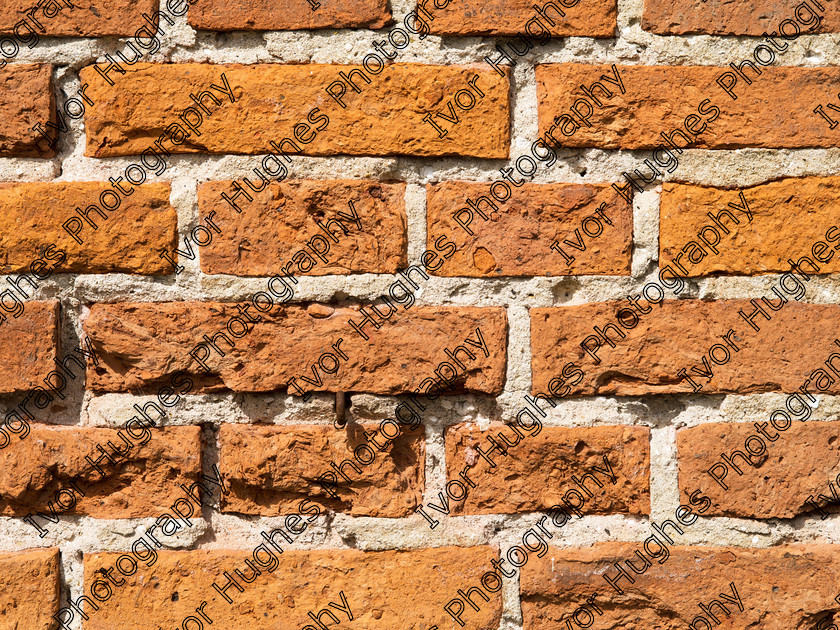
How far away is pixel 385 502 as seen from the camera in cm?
75

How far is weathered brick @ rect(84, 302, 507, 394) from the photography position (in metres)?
0.74

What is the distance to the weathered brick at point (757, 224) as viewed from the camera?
749mm

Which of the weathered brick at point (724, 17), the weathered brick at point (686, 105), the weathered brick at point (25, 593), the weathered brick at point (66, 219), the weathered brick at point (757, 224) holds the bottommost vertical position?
the weathered brick at point (25, 593)

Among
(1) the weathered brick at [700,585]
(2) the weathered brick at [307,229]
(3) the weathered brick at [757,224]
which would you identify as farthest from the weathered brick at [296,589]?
(3) the weathered brick at [757,224]

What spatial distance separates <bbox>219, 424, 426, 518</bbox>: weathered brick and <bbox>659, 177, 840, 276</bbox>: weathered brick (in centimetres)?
40

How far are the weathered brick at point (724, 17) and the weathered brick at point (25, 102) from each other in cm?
71

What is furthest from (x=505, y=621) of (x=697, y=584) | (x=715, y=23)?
(x=715, y=23)

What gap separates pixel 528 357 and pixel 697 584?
0.34 m

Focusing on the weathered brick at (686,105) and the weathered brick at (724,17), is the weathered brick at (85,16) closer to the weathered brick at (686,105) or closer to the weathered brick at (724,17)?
the weathered brick at (686,105)

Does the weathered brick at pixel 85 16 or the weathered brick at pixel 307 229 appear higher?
the weathered brick at pixel 85 16

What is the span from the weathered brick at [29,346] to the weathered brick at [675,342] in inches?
22.5

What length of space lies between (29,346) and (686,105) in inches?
32.7

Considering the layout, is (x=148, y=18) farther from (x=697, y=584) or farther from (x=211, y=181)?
(x=697, y=584)

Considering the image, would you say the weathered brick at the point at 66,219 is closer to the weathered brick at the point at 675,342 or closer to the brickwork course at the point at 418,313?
the brickwork course at the point at 418,313
